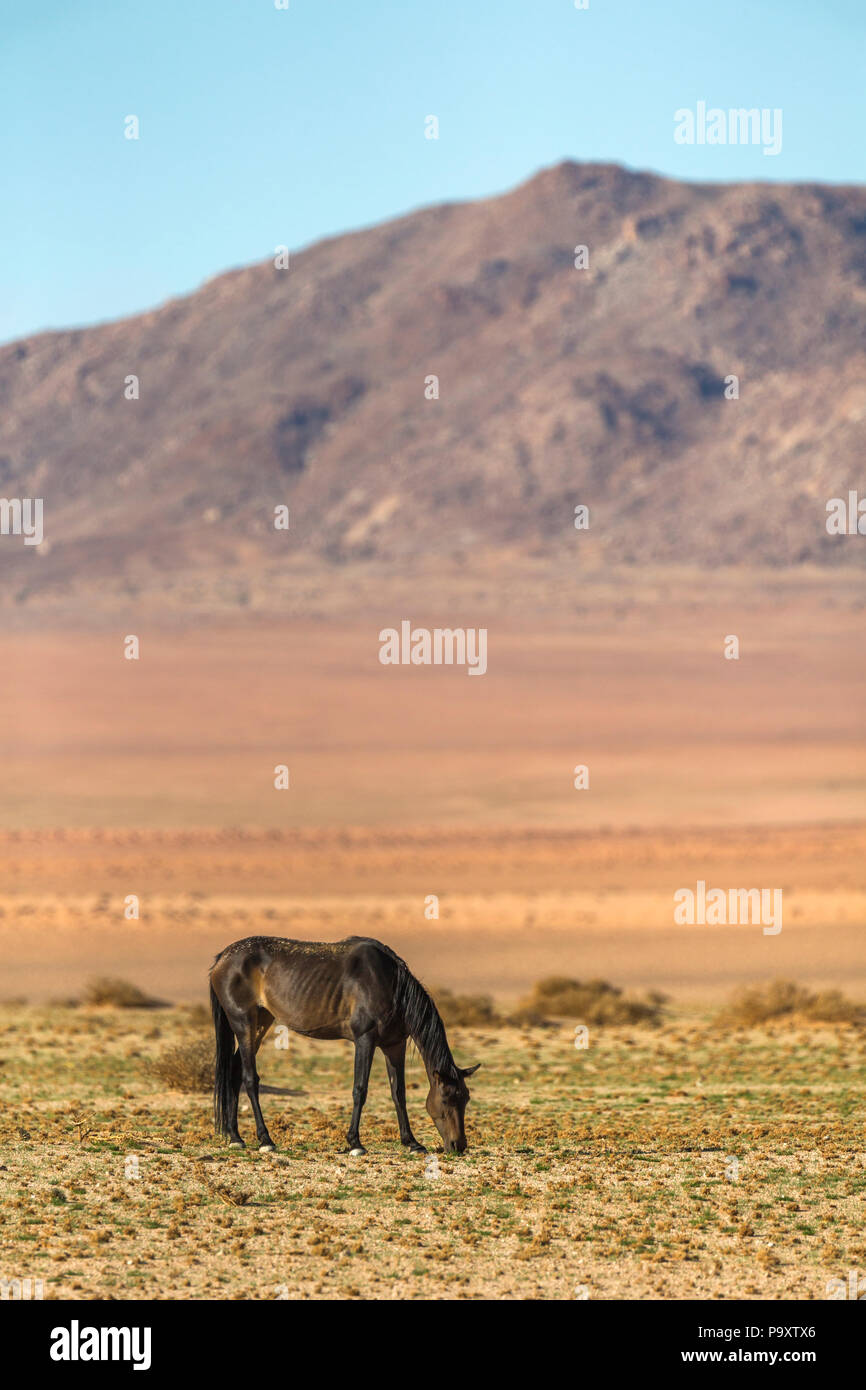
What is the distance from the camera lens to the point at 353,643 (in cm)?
10581

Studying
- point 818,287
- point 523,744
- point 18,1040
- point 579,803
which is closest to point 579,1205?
point 18,1040

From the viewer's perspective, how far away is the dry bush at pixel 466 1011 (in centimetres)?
2584

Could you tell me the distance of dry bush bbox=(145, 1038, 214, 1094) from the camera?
741 inches

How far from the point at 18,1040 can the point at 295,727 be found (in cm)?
5553

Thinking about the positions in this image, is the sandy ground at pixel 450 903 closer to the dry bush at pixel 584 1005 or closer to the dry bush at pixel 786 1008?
the dry bush at pixel 584 1005

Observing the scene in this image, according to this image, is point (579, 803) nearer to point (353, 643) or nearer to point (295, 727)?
point (295, 727)

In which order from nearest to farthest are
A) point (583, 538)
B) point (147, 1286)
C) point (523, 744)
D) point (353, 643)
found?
point (147, 1286) < point (523, 744) < point (353, 643) < point (583, 538)

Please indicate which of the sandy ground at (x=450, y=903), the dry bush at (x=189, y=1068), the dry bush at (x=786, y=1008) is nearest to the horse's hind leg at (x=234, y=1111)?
the dry bush at (x=189, y=1068)

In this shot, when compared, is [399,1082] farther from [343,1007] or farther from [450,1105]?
[343,1007]

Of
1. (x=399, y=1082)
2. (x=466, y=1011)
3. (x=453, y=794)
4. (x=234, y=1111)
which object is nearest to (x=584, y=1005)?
(x=466, y=1011)

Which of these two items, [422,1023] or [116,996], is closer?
[422,1023]

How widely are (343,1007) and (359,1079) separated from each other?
0.67m

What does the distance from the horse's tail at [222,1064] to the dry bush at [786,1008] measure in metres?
12.3

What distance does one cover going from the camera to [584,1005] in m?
26.8
